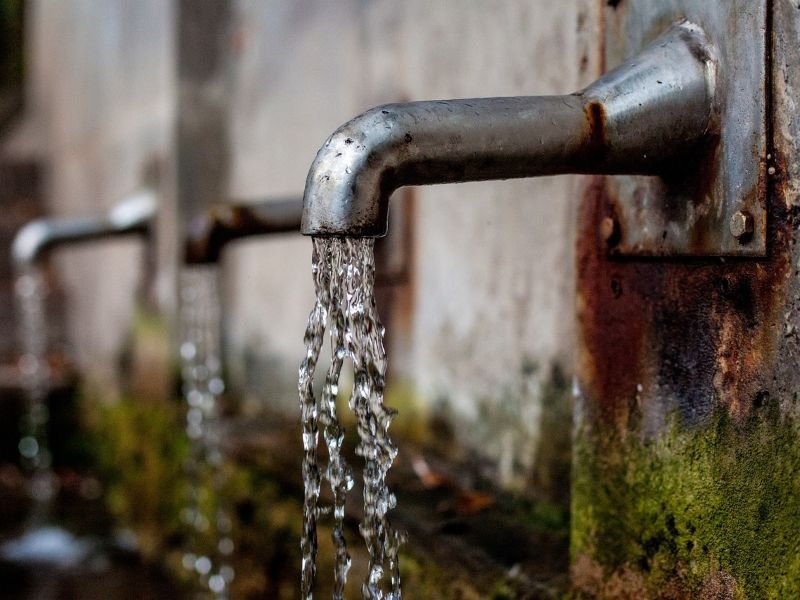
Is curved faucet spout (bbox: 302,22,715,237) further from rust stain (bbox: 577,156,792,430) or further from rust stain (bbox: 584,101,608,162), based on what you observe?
rust stain (bbox: 577,156,792,430)

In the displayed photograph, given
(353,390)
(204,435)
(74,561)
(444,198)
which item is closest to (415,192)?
(444,198)

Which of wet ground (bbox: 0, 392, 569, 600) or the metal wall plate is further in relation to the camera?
wet ground (bbox: 0, 392, 569, 600)

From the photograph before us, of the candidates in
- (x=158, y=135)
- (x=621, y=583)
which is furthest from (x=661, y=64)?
(x=158, y=135)

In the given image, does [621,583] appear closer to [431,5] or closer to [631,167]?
[631,167]

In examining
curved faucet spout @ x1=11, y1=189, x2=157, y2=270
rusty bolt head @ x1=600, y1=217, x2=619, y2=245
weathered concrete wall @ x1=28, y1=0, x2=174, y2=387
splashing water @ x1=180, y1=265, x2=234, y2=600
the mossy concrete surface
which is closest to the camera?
the mossy concrete surface

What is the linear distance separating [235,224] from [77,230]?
1.93 metres

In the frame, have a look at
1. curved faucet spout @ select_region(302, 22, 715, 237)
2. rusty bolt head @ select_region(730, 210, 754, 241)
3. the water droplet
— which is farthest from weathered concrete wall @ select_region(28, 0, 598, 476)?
the water droplet

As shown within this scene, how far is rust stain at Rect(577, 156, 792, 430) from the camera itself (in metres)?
1.20

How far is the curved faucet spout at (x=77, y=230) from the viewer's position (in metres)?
4.12

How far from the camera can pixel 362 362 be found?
138cm

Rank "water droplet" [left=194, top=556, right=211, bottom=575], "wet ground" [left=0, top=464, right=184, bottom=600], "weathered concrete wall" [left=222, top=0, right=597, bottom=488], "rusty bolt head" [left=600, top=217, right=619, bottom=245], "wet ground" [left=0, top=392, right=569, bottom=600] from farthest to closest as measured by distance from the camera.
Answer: "wet ground" [left=0, top=464, right=184, bottom=600], "water droplet" [left=194, top=556, right=211, bottom=575], "weathered concrete wall" [left=222, top=0, right=597, bottom=488], "wet ground" [left=0, top=392, right=569, bottom=600], "rusty bolt head" [left=600, top=217, right=619, bottom=245]

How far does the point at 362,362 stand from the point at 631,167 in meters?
0.50

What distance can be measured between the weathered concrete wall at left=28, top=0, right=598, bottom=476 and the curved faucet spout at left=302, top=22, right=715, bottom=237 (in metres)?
0.29

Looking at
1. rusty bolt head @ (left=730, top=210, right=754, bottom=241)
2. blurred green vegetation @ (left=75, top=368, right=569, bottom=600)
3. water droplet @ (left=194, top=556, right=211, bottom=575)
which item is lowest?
water droplet @ (left=194, top=556, right=211, bottom=575)
